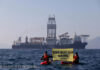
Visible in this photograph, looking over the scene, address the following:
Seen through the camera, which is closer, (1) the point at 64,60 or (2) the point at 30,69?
(2) the point at 30,69

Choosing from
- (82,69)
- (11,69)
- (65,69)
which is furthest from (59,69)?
(11,69)

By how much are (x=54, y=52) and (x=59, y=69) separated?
441cm

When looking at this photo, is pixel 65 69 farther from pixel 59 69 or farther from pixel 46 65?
pixel 46 65

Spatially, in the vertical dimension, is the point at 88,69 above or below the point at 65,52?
below

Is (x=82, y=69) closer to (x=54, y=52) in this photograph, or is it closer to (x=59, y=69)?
(x=59, y=69)

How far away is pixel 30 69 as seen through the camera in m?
32.7

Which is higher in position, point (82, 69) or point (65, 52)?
point (65, 52)

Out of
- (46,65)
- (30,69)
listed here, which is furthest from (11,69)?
(46,65)

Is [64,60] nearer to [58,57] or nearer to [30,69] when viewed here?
[58,57]

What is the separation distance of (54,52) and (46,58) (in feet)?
5.49

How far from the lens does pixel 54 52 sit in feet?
121

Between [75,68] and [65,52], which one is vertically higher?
[65,52]

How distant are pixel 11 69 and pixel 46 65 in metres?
6.90

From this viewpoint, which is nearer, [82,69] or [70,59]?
[82,69]
